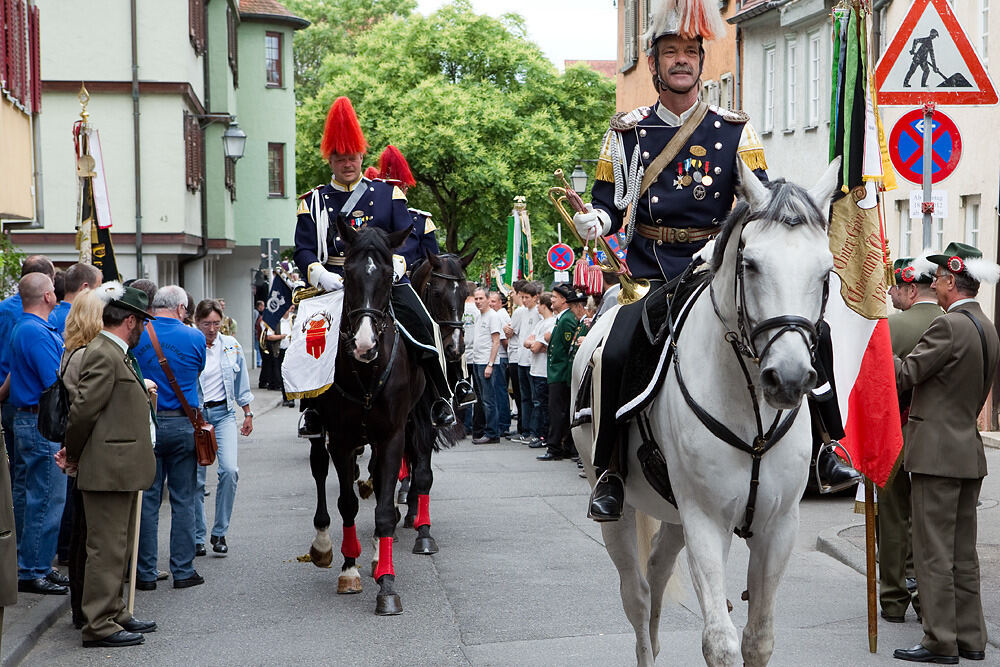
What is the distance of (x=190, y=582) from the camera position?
966 cm

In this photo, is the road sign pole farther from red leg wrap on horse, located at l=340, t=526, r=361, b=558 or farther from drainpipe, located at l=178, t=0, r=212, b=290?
drainpipe, located at l=178, t=0, r=212, b=290

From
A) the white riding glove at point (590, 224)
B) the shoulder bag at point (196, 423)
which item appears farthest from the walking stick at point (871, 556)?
the shoulder bag at point (196, 423)

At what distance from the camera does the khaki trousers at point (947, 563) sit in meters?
7.21

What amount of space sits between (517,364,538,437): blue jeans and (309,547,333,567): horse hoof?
11065 millimetres

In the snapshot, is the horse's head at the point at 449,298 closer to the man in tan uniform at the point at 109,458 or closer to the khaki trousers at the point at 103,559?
the man in tan uniform at the point at 109,458

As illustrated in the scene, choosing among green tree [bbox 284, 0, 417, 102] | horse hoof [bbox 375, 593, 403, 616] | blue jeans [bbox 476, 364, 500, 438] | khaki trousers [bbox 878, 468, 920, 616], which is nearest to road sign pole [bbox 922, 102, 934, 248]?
khaki trousers [bbox 878, 468, 920, 616]

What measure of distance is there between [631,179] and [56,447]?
4.93 meters

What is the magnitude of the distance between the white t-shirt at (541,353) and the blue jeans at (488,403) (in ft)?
5.01

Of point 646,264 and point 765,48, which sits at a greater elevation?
point 765,48

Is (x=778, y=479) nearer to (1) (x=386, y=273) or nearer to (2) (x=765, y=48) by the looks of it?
(1) (x=386, y=273)

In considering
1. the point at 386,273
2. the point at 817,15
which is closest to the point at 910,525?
the point at 386,273

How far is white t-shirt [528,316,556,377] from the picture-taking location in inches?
758

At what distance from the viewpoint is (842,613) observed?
838cm

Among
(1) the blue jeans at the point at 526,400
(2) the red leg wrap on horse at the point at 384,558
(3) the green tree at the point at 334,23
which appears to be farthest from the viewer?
(3) the green tree at the point at 334,23
